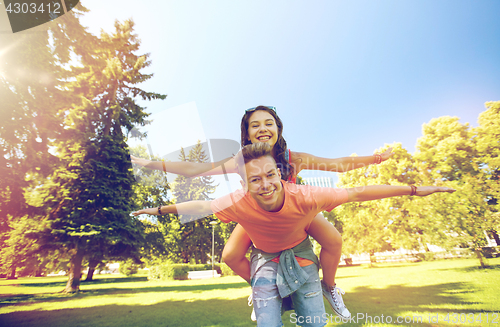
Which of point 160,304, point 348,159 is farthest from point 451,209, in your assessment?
point 160,304

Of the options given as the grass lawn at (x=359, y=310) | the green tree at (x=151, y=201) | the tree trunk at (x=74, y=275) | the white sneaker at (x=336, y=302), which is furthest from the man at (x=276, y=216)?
the tree trunk at (x=74, y=275)

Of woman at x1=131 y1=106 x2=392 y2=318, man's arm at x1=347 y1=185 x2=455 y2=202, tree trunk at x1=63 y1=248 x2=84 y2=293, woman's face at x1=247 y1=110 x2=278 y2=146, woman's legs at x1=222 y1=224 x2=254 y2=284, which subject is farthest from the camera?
tree trunk at x1=63 y1=248 x2=84 y2=293

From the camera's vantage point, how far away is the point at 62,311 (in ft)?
28.2

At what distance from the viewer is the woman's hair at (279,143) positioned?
3152 millimetres

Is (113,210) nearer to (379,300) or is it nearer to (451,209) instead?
(379,300)

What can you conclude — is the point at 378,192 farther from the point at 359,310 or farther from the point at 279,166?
the point at 359,310

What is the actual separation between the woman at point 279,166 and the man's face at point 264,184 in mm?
594

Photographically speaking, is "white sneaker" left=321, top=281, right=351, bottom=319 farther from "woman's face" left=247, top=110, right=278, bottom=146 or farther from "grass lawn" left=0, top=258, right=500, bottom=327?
"grass lawn" left=0, top=258, right=500, bottom=327

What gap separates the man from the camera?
232 cm

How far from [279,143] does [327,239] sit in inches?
56.8

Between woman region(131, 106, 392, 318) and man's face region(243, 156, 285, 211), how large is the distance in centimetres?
59
